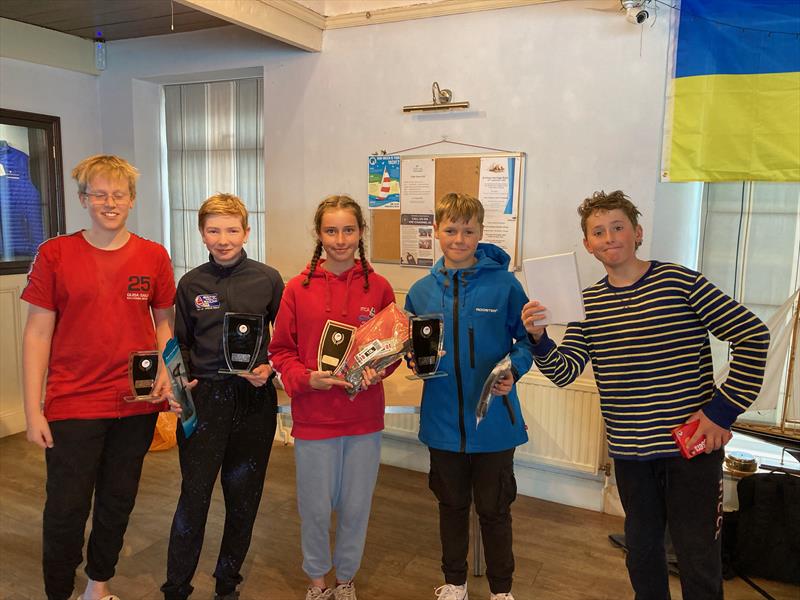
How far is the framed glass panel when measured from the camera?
4102 millimetres

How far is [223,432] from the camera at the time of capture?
2088 millimetres

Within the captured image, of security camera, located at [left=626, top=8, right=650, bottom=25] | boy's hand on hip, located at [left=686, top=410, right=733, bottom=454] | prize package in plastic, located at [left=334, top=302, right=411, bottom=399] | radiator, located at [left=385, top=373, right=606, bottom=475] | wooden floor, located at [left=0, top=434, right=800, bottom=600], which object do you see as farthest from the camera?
radiator, located at [left=385, top=373, right=606, bottom=475]

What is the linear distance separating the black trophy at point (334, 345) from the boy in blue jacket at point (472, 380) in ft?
1.03

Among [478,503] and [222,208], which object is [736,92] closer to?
[478,503]

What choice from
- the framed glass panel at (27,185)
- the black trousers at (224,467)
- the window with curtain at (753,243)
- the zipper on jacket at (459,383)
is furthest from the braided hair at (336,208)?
the framed glass panel at (27,185)

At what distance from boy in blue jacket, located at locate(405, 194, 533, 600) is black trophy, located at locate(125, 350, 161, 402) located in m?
0.89

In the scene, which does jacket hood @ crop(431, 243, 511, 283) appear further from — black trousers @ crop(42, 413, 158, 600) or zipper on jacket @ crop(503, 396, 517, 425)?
black trousers @ crop(42, 413, 158, 600)

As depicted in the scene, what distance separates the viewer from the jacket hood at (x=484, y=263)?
2078 mm

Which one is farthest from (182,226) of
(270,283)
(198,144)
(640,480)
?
(640,480)

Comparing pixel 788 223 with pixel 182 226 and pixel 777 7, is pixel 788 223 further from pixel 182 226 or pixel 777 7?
pixel 182 226

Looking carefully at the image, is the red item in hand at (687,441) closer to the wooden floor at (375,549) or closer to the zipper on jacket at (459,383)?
the zipper on jacket at (459,383)

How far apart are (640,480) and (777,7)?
2113 mm

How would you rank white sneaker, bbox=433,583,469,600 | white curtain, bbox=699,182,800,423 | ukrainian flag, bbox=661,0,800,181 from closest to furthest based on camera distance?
white sneaker, bbox=433,583,469,600
ukrainian flag, bbox=661,0,800,181
white curtain, bbox=699,182,800,423

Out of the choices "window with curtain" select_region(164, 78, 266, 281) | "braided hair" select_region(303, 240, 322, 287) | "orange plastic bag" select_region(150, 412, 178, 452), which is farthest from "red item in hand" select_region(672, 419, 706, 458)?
"window with curtain" select_region(164, 78, 266, 281)
